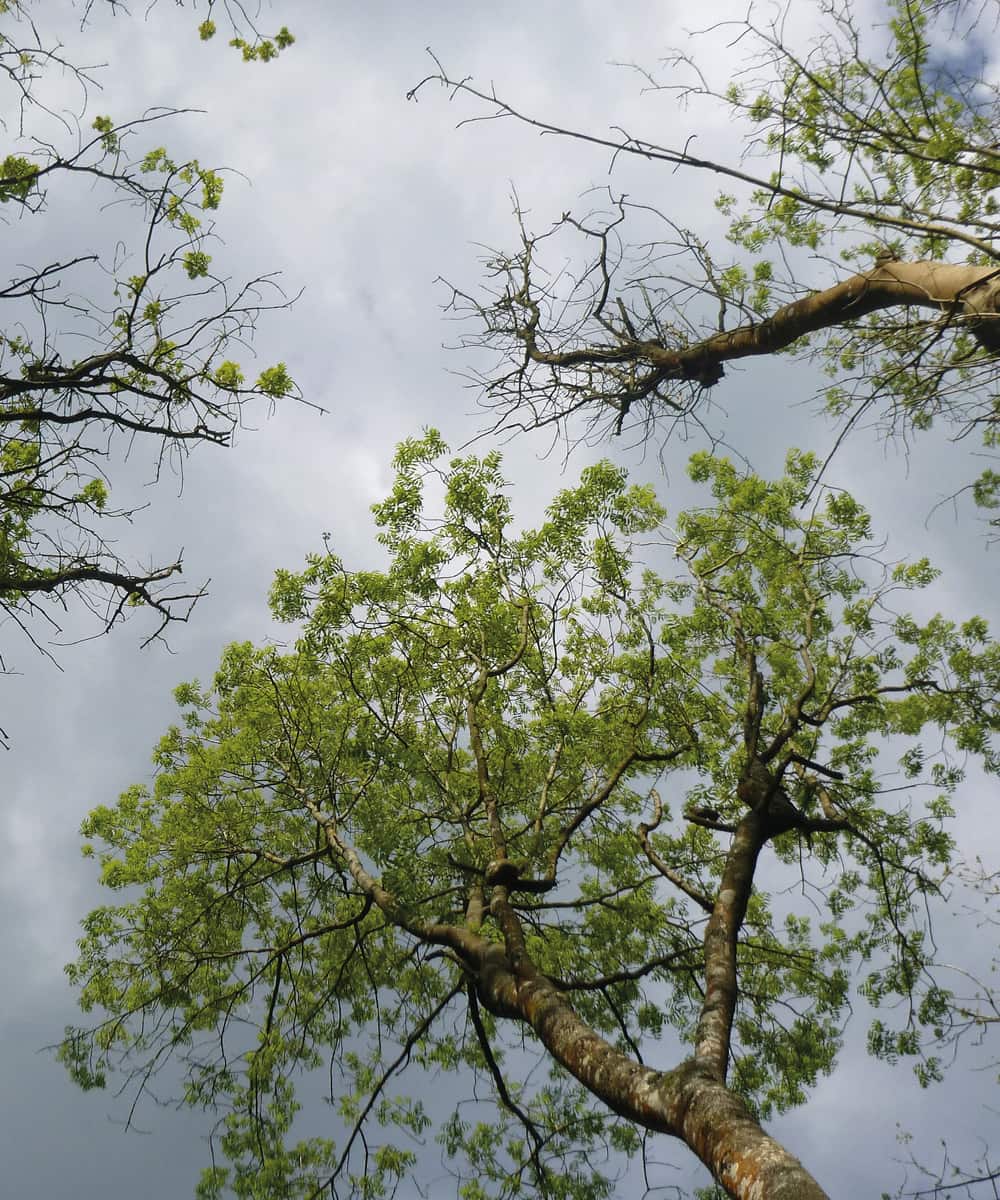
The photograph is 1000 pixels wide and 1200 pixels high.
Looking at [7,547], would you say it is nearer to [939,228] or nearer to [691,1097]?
[691,1097]

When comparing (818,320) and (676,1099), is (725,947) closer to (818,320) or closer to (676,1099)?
(676,1099)

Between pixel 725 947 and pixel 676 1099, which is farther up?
pixel 725 947

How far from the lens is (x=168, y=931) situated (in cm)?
1089

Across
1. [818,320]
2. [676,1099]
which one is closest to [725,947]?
[676,1099]

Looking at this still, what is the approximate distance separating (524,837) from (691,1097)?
5933 mm

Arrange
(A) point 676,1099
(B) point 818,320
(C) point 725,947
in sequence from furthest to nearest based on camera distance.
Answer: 1. (C) point 725,947
2. (B) point 818,320
3. (A) point 676,1099

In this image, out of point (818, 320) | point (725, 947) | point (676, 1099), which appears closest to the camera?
point (676, 1099)

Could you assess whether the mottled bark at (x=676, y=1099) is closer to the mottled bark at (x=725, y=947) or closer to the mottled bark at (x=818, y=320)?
the mottled bark at (x=725, y=947)

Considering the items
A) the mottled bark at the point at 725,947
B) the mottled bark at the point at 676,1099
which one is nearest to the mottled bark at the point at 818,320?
the mottled bark at the point at 725,947

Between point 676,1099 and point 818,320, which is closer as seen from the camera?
point 676,1099

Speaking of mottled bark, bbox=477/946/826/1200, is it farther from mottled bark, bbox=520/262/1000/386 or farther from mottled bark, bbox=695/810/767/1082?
mottled bark, bbox=520/262/1000/386

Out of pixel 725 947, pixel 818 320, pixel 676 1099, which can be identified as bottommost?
pixel 676 1099

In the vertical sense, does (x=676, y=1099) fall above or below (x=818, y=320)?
below

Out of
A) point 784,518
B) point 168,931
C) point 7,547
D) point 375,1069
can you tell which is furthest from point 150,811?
point 784,518
